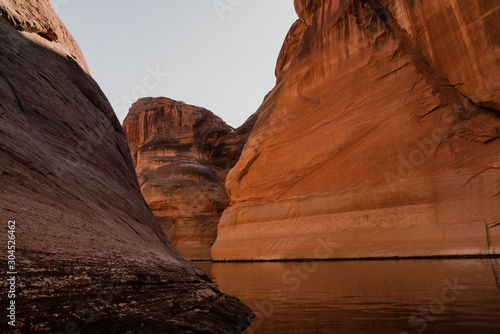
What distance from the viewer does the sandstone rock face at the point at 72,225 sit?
6.92ft

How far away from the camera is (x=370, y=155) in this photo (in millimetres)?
13859

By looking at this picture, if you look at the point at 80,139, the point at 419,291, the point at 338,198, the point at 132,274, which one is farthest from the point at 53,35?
the point at 338,198

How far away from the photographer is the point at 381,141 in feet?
45.2

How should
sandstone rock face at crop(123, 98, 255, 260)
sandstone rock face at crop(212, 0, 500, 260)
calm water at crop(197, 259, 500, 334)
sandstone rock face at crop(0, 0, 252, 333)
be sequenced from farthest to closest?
sandstone rock face at crop(123, 98, 255, 260), sandstone rock face at crop(212, 0, 500, 260), calm water at crop(197, 259, 500, 334), sandstone rock face at crop(0, 0, 252, 333)

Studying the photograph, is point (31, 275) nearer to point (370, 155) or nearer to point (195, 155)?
point (370, 155)

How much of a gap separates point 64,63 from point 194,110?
31199mm

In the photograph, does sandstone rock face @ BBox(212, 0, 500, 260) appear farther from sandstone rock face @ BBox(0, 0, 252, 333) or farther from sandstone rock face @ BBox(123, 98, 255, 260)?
sandstone rock face @ BBox(123, 98, 255, 260)

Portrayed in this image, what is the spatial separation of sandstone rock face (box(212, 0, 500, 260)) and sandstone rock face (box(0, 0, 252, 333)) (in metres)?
9.02

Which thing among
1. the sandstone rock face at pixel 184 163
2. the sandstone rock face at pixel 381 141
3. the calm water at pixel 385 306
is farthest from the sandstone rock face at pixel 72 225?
the sandstone rock face at pixel 184 163

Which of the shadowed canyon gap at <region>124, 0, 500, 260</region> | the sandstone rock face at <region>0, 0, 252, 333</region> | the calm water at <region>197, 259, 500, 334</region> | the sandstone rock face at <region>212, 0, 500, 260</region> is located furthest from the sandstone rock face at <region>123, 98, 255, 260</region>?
the calm water at <region>197, 259, 500, 334</region>

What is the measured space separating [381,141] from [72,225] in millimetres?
12658

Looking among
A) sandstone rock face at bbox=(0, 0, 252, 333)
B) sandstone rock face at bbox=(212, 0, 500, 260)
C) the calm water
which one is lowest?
the calm water

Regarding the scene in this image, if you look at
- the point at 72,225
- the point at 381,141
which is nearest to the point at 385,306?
the point at 72,225

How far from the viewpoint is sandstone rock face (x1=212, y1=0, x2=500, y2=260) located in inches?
444
